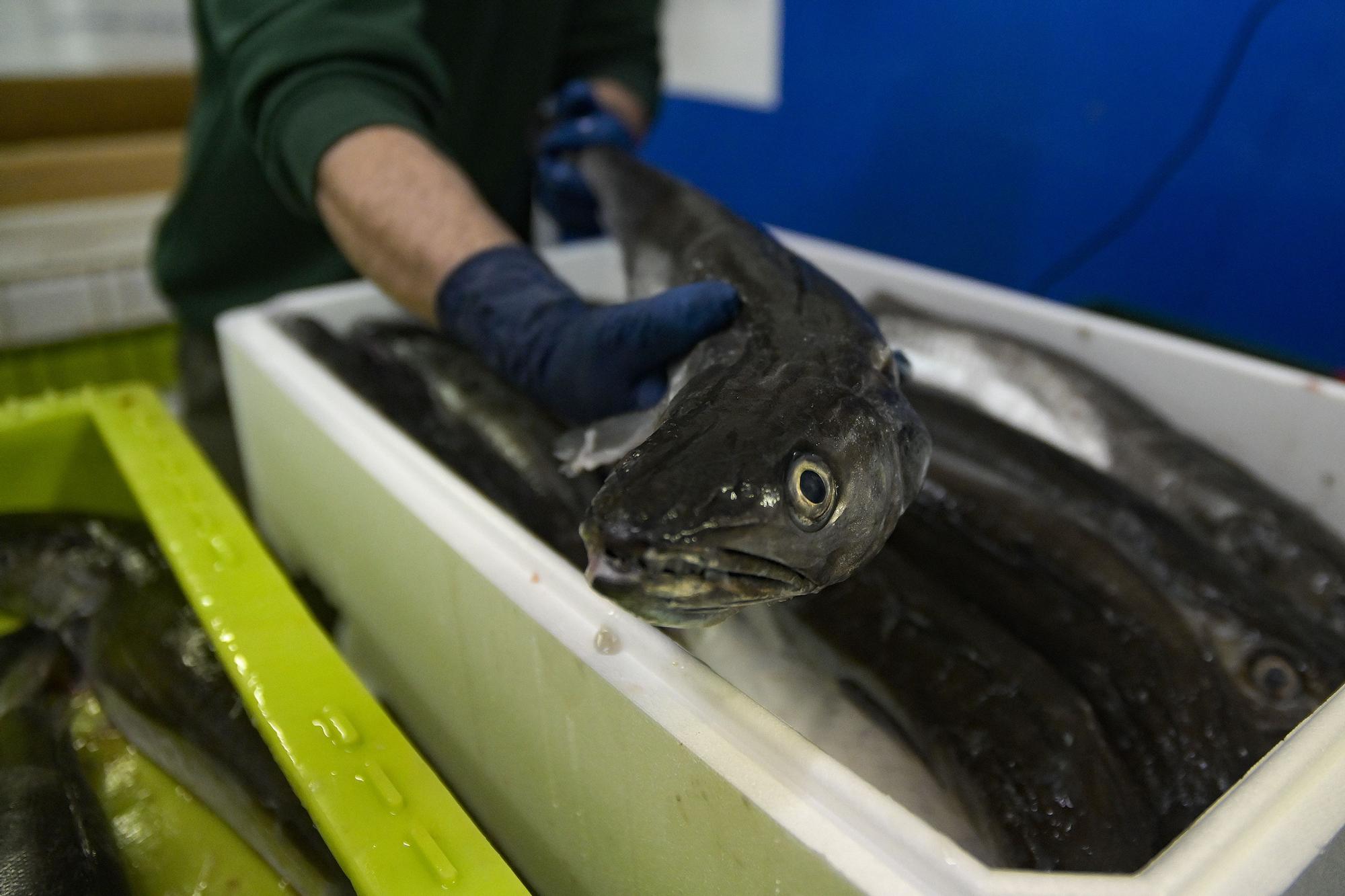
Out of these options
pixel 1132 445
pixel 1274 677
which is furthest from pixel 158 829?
pixel 1132 445

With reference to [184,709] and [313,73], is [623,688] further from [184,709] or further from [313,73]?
[313,73]

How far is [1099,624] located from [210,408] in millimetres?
1444

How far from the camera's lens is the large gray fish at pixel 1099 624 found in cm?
68

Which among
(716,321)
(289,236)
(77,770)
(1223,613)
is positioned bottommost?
(77,770)

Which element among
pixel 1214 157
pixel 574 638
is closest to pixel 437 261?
pixel 574 638

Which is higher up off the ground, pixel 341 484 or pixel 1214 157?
pixel 1214 157

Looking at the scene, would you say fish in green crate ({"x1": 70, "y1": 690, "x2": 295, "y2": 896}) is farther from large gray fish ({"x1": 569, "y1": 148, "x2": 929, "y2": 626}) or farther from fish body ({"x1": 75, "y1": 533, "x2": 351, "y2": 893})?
large gray fish ({"x1": 569, "y1": 148, "x2": 929, "y2": 626})

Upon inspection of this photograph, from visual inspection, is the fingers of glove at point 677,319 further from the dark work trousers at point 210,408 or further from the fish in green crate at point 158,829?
the dark work trousers at point 210,408

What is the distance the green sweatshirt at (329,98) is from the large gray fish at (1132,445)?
760 mm

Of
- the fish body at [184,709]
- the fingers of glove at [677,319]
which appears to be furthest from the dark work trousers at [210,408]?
the fingers of glove at [677,319]

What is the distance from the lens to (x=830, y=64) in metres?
2.35

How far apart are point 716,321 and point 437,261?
16.4 inches

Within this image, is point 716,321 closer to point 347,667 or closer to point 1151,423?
point 347,667

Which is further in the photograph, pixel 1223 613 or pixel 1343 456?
pixel 1343 456
